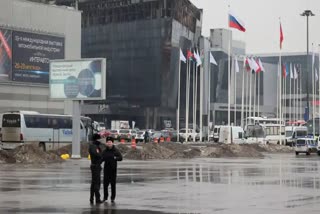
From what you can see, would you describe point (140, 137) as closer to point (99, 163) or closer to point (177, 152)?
point (177, 152)

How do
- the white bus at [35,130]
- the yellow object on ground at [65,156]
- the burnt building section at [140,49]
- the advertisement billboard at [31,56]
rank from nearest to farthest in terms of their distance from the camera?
1. the yellow object on ground at [65,156]
2. the white bus at [35,130]
3. the advertisement billboard at [31,56]
4. the burnt building section at [140,49]

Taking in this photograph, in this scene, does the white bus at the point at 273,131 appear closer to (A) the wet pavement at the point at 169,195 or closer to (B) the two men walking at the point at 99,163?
(A) the wet pavement at the point at 169,195

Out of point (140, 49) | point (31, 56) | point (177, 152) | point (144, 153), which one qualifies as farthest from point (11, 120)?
point (140, 49)

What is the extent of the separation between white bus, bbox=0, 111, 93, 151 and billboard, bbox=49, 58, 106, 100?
6.06 metres

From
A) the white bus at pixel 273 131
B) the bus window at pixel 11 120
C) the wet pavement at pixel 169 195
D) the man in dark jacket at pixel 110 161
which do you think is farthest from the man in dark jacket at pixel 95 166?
the white bus at pixel 273 131

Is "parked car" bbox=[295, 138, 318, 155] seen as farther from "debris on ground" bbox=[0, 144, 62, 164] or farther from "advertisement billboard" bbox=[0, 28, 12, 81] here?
"advertisement billboard" bbox=[0, 28, 12, 81]

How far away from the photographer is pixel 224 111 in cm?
14675

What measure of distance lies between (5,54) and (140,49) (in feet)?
178

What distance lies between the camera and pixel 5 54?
253 ft

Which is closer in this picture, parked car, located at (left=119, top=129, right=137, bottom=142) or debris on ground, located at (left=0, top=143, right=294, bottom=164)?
debris on ground, located at (left=0, top=143, right=294, bottom=164)

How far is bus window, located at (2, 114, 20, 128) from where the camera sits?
48.5 metres

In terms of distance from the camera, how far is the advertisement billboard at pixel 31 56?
78.8m

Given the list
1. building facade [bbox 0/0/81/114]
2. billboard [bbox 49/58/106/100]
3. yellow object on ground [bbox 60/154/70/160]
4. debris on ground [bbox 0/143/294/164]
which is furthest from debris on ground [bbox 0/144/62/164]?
building facade [bbox 0/0/81/114]

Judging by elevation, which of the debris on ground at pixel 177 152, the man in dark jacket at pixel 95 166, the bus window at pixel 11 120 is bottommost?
the debris on ground at pixel 177 152
